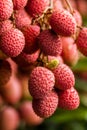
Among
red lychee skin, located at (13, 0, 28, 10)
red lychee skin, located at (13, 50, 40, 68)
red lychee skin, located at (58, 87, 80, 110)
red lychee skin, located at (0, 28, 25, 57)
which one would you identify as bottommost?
red lychee skin, located at (58, 87, 80, 110)

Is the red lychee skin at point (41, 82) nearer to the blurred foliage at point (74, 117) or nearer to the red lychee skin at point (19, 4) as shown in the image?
the red lychee skin at point (19, 4)

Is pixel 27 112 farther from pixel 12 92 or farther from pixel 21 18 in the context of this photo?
pixel 21 18

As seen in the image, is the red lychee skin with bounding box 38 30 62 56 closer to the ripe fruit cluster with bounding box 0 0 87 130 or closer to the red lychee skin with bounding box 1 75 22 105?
the ripe fruit cluster with bounding box 0 0 87 130

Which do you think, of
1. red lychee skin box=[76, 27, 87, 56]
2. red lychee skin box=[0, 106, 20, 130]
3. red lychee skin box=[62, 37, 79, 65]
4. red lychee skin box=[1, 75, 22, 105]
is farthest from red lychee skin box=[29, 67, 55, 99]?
red lychee skin box=[0, 106, 20, 130]

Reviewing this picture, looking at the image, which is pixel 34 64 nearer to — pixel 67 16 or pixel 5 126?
pixel 67 16

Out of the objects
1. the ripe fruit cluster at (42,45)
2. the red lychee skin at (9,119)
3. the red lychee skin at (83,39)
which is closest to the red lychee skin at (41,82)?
the ripe fruit cluster at (42,45)

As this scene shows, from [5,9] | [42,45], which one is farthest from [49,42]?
[5,9]

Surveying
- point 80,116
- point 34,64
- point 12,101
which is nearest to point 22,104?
point 12,101
